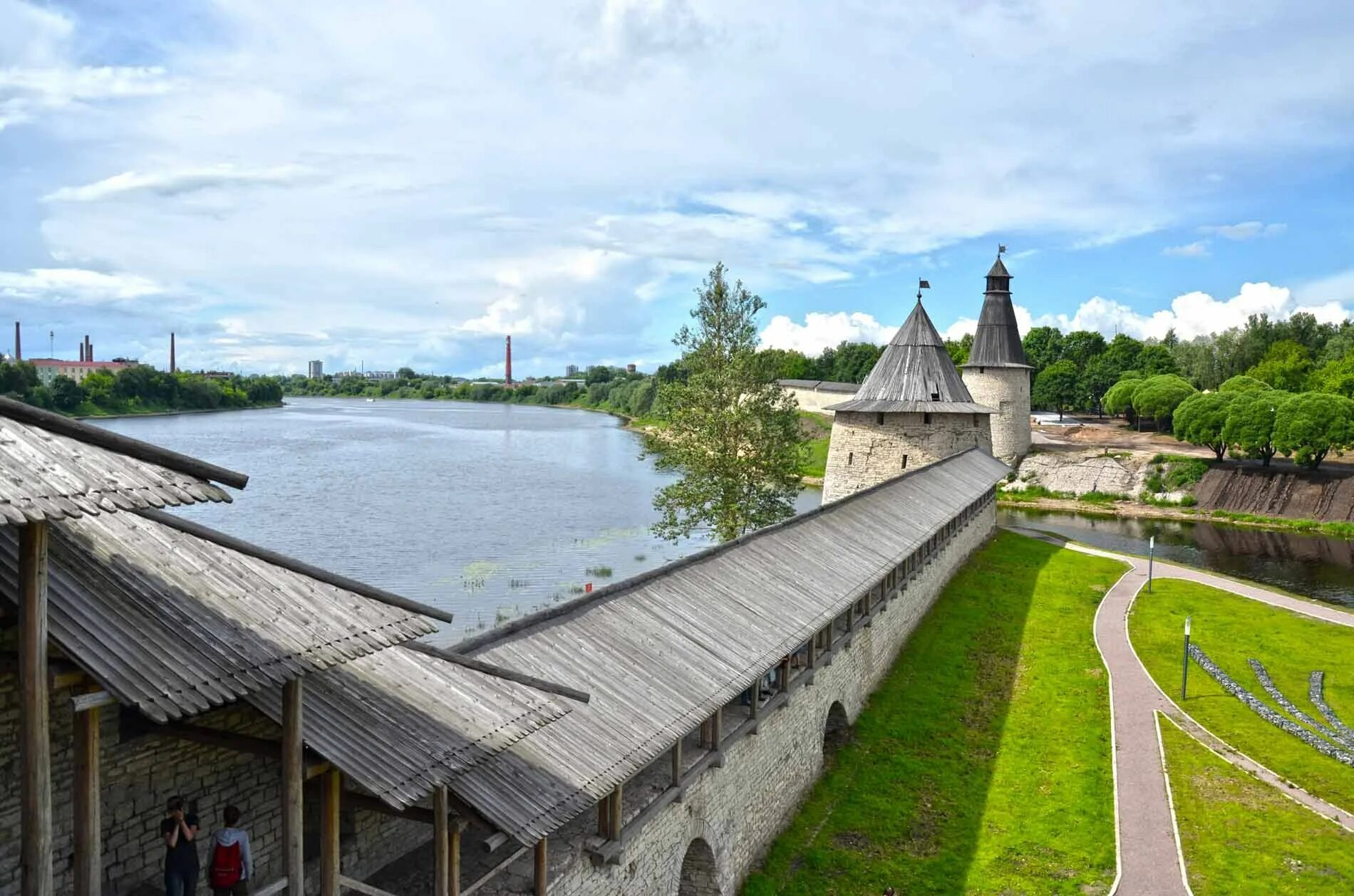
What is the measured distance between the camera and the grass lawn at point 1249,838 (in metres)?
10.3

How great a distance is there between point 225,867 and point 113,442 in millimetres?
2743

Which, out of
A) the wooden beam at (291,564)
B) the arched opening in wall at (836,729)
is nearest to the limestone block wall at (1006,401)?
the arched opening in wall at (836,729)

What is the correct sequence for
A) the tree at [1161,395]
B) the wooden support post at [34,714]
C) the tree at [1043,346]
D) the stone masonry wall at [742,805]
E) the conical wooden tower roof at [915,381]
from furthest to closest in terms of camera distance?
1. the tree at [1043,346]
2. the tree at [1161,395]
3. the conical wooden tower roof at [915,381]
4. the stone masonry wall at [742,805]
5. the wooden support post at [34,714]

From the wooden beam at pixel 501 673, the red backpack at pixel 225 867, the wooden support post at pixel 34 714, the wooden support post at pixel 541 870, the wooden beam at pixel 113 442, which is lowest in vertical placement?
the wooden support post at pixel 541 870

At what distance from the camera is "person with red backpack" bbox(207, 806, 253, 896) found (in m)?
5.60

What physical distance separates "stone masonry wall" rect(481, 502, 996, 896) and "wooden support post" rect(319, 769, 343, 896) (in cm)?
150

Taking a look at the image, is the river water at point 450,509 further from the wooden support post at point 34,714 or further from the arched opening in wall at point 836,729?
the wooden support post at point 34,714

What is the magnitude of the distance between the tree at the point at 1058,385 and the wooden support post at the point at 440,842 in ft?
213

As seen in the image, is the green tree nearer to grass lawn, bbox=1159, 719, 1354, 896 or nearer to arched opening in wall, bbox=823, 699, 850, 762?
grass lawn, bbox=1159, 719, 1354, 896

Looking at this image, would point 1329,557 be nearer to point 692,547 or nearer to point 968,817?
point 692,547

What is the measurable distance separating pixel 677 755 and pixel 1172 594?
1872 centimetres

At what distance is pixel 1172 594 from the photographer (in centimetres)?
2298

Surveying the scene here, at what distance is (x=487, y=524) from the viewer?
103 feet

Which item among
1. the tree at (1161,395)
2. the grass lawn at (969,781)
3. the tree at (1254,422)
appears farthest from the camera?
the tree at (1161,395)
